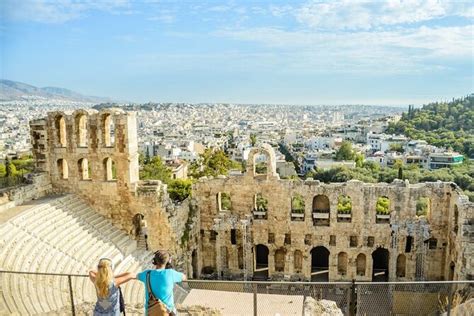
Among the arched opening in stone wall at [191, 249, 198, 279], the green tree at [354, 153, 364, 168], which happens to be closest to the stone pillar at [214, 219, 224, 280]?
the arched opening in stone wall at [191, 249, 198, 279]

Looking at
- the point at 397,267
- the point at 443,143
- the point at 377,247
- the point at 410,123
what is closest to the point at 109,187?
the point at 377,247

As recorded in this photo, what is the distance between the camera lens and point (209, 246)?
25.9 meters

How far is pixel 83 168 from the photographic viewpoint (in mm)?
23281

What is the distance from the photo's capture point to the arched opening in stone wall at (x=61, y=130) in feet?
74.8

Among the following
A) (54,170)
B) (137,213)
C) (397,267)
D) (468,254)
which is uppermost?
(54,170)

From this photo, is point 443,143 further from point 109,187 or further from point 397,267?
point 109,187

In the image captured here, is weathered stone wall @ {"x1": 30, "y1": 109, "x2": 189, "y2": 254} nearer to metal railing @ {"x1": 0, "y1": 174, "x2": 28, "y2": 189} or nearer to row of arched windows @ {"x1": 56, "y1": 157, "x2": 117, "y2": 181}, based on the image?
row of arched windows @ {"x1": 56, "y1": 157, "x2": 117, "y2": 181}

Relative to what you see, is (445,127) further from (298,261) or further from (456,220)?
(298,261)

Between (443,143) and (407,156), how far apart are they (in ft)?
50.0

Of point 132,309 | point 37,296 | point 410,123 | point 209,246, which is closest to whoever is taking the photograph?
point 132,309

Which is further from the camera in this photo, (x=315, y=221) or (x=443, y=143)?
(x=443, y=143)

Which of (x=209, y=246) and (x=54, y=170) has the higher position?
(x=54, y=170)

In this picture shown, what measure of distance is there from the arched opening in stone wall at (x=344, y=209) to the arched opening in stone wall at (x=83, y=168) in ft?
44.7

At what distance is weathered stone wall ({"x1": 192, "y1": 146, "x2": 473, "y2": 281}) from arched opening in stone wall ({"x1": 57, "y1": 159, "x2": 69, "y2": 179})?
6.99 meters
